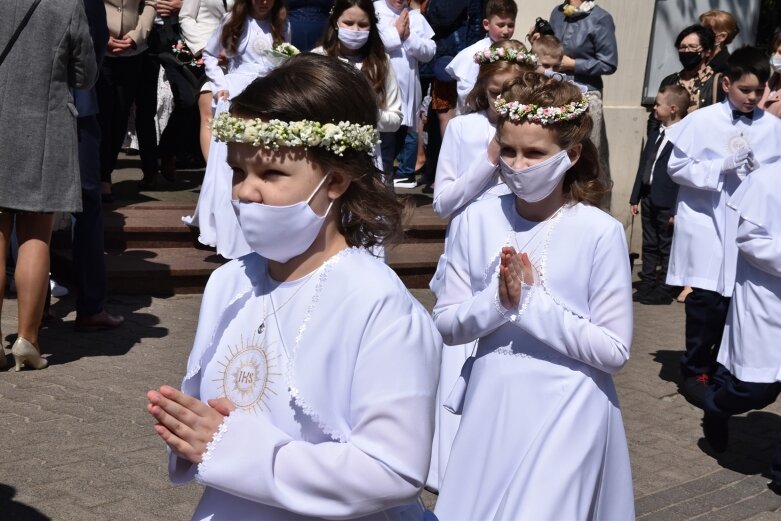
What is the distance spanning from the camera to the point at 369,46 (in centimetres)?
Result: 786

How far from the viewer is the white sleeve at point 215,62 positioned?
870 centimetres

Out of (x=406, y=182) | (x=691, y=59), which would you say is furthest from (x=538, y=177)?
(x=406, y=182)

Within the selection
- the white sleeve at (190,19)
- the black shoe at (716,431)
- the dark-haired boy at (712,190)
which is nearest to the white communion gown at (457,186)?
the black shoe at (716,431)

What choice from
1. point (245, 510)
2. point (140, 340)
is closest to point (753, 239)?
point (140, 340)

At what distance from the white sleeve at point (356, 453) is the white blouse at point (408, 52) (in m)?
7.44

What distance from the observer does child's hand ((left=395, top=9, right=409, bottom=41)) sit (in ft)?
33.2

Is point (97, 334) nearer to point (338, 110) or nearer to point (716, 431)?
point (716, 431)

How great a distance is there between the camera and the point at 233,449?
240 centimetres

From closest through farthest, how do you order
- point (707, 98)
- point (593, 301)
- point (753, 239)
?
1. point (593, 301)
2. point (753, 239)
3. point (707, 98)

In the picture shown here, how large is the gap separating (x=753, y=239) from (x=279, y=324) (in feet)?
13.4

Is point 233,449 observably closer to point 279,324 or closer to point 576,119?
point 279,324

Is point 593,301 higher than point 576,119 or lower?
lower

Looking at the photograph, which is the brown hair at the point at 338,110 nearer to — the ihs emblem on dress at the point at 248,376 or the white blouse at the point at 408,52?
the ihs emblem on dress at the point at 248,376

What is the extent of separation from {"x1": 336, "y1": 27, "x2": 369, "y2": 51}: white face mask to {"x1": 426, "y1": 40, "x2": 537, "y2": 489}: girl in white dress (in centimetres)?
164
